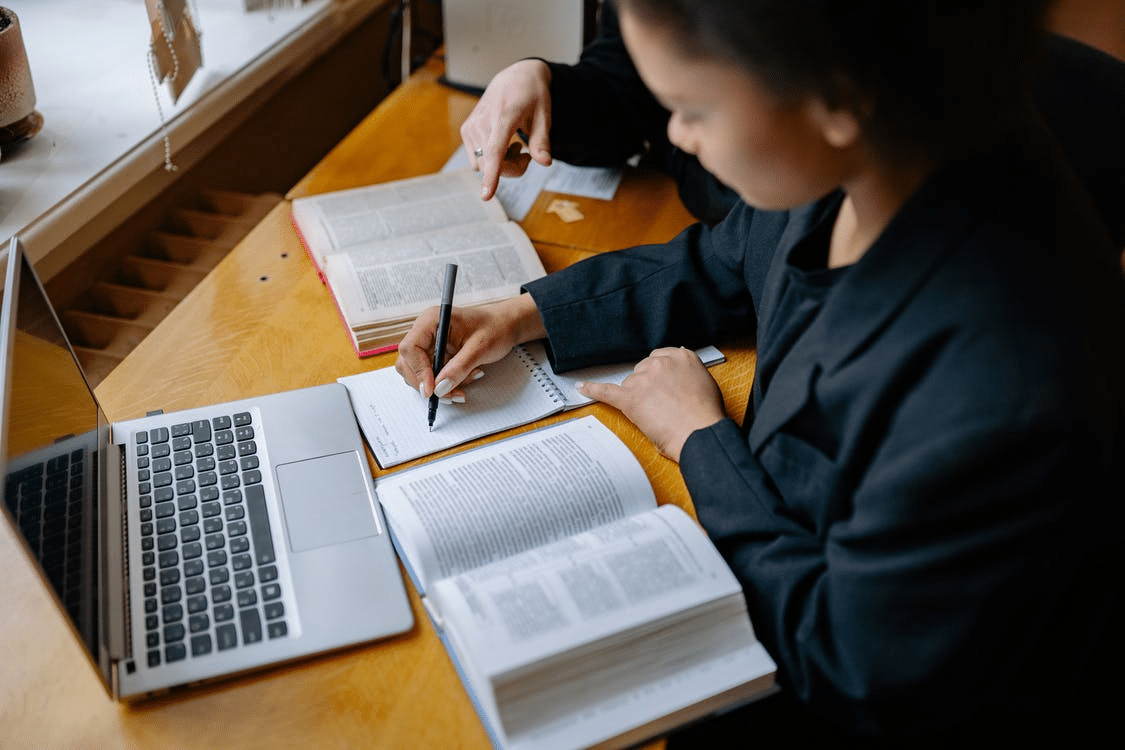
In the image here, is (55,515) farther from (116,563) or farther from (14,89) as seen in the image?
(14,89)

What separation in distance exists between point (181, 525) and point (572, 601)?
13.9 inches

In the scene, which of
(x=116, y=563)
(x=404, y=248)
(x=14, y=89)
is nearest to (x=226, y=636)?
(x=116, y=563)

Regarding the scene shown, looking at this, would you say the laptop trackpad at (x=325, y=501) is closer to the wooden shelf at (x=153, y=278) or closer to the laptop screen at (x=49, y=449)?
the laptop screen at (x=49, y=449)

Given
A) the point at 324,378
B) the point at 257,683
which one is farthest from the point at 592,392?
the point at 257,683

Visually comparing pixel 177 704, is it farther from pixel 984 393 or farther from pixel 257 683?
pixel 984 393

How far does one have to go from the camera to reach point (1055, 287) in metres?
0.58

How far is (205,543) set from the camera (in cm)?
77

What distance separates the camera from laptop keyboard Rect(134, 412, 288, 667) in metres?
0.71

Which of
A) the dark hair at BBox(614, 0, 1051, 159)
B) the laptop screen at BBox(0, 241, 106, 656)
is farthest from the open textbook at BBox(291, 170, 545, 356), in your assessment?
the dark hair at BBox(614, 0, 1051, 159)

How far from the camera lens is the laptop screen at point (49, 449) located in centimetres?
61

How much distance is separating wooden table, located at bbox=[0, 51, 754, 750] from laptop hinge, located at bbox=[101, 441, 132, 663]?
0.04m

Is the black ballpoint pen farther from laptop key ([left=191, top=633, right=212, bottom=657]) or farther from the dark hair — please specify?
the dark hair

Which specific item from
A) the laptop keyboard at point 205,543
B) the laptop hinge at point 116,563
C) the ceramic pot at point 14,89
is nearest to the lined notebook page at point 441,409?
the laptop keyboard at point 205,543

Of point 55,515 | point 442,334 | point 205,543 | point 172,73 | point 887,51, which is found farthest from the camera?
point 172,73
